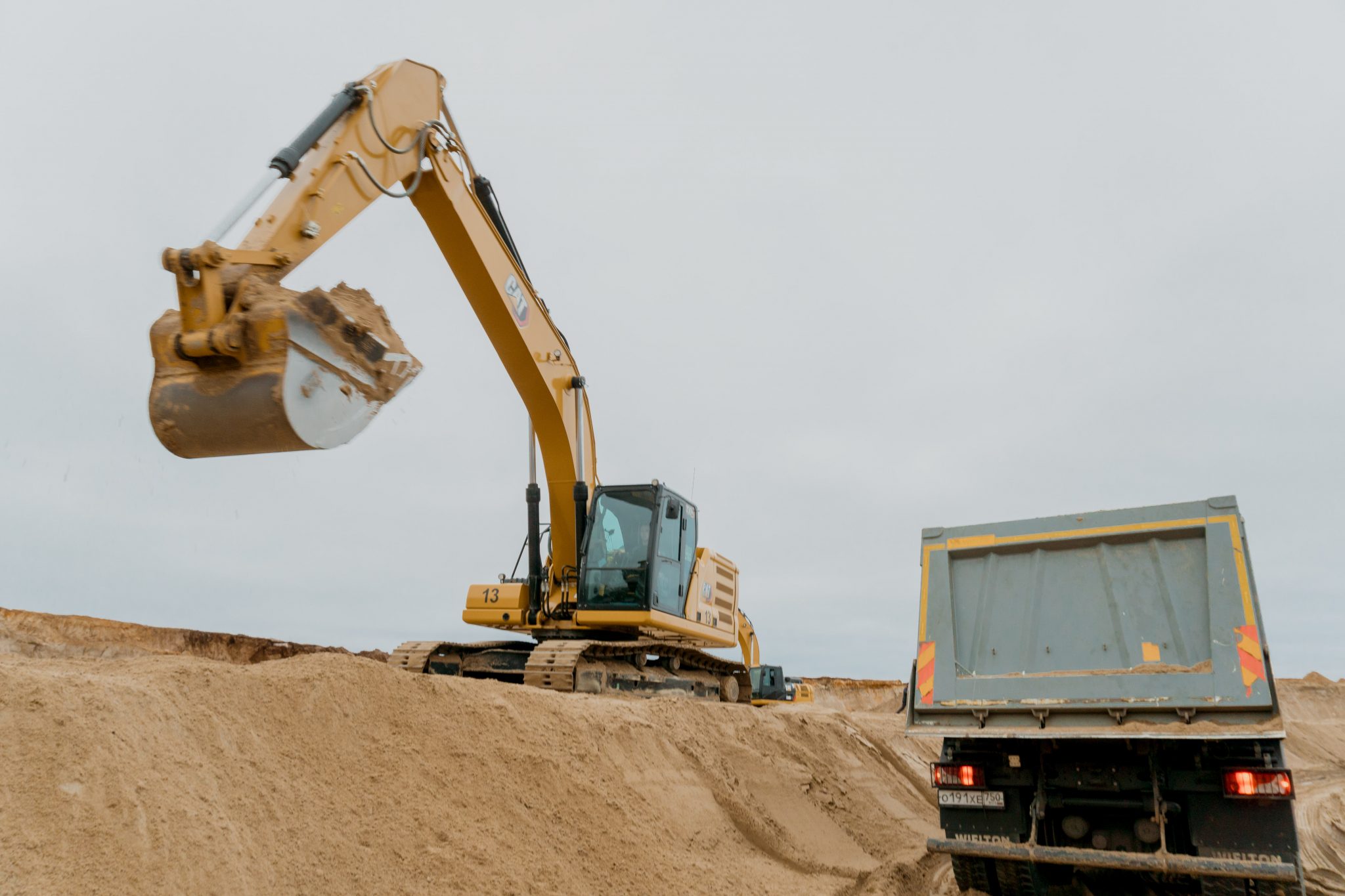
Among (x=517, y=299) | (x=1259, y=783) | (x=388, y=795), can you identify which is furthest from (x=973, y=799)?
(x=517, y=299)

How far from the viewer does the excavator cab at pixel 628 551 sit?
10570mm

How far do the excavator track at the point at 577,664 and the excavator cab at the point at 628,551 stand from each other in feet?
1.87

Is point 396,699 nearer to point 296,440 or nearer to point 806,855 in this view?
point 296,440

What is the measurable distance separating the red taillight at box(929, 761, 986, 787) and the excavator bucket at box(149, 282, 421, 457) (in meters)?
4.22

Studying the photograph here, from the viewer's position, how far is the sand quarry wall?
4262 millimetres

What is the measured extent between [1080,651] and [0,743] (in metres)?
6.00

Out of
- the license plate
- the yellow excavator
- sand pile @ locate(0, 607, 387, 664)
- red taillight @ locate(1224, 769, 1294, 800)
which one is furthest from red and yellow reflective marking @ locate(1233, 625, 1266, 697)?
sand pile @ locate(0, 607, 387, 664)

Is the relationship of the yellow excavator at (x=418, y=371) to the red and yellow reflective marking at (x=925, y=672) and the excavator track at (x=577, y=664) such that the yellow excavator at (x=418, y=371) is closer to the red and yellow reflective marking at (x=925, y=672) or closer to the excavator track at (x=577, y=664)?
the excavator track at (x=577, y=664)

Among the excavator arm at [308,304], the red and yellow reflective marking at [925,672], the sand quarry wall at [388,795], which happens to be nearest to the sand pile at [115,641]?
the sand quarry wall at [388,795]

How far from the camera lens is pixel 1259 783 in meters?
4.85

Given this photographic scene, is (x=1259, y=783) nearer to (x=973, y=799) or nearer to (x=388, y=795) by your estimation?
(x=973, y=799)

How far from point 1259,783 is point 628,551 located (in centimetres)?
699

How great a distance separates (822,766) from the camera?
10266 mm


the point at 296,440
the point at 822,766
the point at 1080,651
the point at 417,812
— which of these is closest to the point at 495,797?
the point at 417,812
